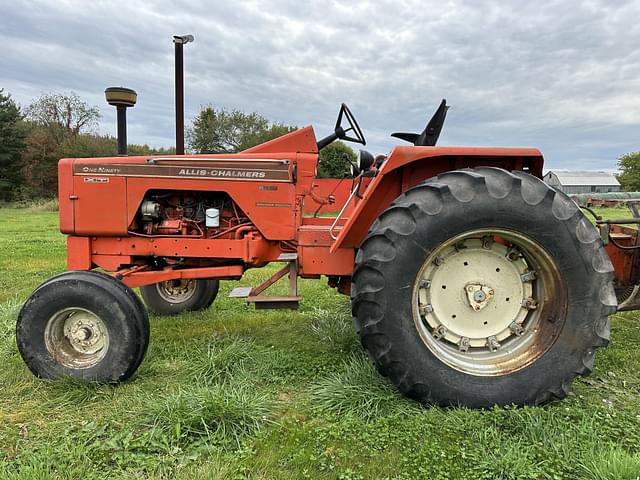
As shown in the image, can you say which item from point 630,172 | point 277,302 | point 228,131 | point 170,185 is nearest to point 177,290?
point 170,185

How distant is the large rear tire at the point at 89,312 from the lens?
2535 mm

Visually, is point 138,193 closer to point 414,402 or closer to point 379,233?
point 379,233

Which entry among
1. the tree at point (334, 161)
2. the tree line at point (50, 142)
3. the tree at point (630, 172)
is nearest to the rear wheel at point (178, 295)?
the tree at point (334, 161)

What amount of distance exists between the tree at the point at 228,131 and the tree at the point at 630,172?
30315 mm

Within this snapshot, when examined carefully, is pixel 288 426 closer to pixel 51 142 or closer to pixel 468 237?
pixel 468 237

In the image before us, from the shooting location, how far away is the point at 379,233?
218 centimetres

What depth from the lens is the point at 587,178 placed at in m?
43.6

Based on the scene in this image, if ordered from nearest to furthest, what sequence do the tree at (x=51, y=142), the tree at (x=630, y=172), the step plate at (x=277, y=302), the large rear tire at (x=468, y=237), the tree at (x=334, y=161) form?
the large rear tire at (x=468, y=237) < the step plate at (x=277, y=302) < the tree at (x=334, y=161) < the tree at (x=51, y=142) < the tree at (x=630, y=172)

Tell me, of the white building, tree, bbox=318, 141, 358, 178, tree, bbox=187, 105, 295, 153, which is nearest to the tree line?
tree, bbox=187, 105, 295, 153

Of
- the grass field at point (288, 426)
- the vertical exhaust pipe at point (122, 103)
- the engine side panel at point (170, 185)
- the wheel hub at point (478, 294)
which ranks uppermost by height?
the vertical exhaust pipe at point (122, 103)

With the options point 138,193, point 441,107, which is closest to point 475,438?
point 441,107

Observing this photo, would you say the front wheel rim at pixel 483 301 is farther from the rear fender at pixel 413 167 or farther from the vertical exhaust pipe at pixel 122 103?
the vertical exhaust pipe at pixel 122 103

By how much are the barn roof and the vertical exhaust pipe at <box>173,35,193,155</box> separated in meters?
44.8

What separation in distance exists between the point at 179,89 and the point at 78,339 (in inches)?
74.1
